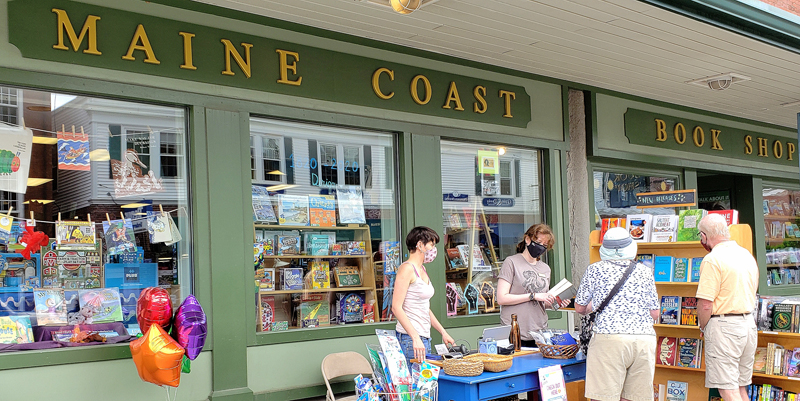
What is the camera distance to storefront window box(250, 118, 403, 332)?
5788 mm

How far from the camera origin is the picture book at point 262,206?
5730 mm

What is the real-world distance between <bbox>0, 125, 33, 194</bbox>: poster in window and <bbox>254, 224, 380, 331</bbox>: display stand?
1708mm

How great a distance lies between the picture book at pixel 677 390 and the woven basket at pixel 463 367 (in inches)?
98.4

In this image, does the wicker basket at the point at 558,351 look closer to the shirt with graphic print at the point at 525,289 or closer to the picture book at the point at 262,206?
the shirt with graphic print at the point at 525,289

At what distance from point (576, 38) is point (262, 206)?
312 cm

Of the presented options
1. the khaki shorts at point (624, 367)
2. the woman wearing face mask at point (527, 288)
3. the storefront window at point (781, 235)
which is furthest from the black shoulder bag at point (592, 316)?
the storefront window at point (781, 235)

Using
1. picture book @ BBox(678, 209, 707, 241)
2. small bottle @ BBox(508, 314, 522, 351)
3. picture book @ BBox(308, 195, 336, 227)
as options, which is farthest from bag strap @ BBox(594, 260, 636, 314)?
picture book @ BBox(308, 195, 336, 227)

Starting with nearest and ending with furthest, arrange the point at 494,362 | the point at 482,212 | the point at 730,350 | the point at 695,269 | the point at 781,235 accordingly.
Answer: the point at 494,362 < the point at 730,350 < the point at 695,269 < the point at 482,212 < the point at 781,235

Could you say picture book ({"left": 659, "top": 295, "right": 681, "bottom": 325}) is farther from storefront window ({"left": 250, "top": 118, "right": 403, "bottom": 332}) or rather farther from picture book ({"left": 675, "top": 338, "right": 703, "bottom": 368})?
storefront window ({"left": 250, "top": 118, "right": 403, "bottom": 332})

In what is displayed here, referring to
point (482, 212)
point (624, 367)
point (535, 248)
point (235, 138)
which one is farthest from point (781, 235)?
point (235, 138)

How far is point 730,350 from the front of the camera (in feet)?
16.9

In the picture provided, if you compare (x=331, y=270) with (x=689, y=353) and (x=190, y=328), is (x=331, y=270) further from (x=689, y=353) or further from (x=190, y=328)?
(x=689, y=353)

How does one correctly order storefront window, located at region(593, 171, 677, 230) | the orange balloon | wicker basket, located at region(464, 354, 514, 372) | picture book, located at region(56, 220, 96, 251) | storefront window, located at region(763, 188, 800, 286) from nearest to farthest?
the orange balloon → wicker basket, located at region(464, 354, 514, 372) → picture book, located at region(56, 220, 96, 251) → storefront window, located at region(593, 171, 677, 230) → storefront window, located at region(763, 188, 800, 286)

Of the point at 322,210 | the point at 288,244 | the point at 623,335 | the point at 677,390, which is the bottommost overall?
the point at 677,390
